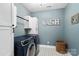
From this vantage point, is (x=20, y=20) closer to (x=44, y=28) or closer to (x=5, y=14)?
(x=5, y=14)

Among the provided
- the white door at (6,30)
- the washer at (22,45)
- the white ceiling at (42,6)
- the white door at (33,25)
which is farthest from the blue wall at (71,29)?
the white door at (6,30)

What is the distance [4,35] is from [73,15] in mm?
1066

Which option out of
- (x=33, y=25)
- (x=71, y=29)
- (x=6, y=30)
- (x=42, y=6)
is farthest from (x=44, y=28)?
(x=6, y=30)

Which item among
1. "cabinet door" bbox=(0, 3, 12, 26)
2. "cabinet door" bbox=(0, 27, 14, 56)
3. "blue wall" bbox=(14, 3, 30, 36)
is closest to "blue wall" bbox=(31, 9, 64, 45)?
"blue wall" bbox=(14, 3, 30, 36)

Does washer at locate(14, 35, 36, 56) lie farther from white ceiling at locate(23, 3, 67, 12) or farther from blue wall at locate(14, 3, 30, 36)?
white ceiling at locate(23, 3, 67, 12)

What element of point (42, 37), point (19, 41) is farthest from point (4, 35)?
point (42, 37)

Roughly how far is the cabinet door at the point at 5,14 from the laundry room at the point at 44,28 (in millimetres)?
27

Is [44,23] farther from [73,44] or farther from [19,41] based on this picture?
[73,44]

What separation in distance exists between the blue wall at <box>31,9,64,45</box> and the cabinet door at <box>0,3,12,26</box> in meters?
0.35

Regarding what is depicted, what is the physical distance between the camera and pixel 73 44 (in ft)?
4.77

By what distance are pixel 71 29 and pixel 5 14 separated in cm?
103

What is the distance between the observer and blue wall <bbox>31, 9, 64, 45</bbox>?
4.49 ft

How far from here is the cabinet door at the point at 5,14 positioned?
1024 mm

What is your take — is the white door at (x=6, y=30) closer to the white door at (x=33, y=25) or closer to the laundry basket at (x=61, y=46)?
the white door at (x=33, y=25)
